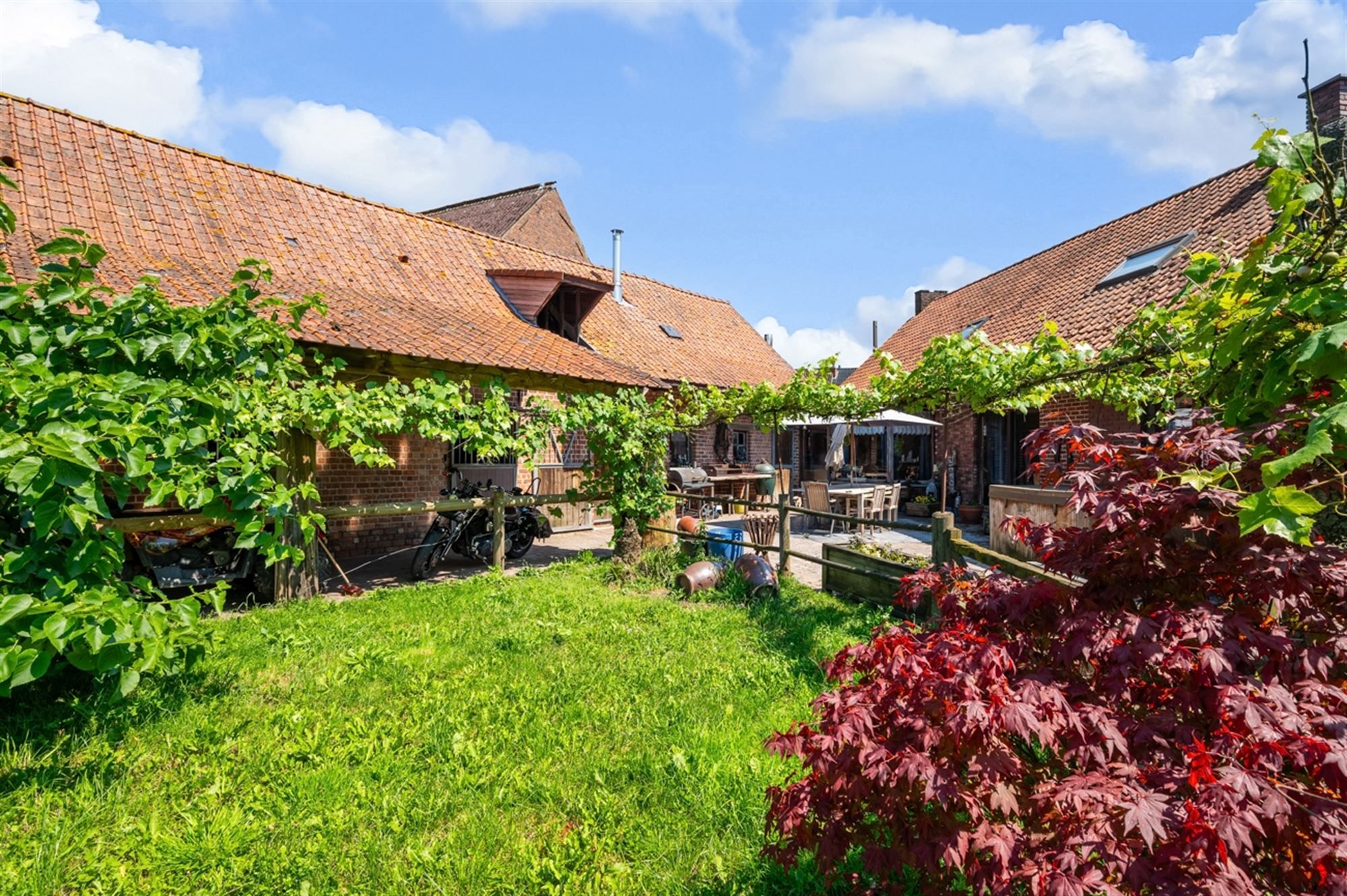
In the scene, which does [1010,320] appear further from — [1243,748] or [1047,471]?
[1243,748]

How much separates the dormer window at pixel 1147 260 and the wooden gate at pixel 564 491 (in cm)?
1057

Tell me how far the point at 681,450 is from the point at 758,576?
33.3 ft

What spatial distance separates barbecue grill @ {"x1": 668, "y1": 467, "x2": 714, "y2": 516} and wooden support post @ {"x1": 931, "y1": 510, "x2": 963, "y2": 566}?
836 cm

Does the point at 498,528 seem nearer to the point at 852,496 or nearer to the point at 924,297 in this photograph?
the point at 852,496

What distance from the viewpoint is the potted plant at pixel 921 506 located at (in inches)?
608

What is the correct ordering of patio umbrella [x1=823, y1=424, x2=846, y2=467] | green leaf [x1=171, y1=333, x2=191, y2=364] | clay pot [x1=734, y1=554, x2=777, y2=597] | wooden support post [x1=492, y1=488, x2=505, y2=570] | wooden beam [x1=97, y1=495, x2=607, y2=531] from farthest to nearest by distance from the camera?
patio umbrella [x1=823, y1=424, x2=846, y2=467], wooden support post [x1=492, y1=488, x2=505, y2=570], clay pot [x1=734, y1=554, x2=777, y2=597], wooden beam [x1=97, y1=495, x2=607, y2=531], green leaf [x1=171, y1=333, x2=191, y2=364]

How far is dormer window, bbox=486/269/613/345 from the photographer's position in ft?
41.2

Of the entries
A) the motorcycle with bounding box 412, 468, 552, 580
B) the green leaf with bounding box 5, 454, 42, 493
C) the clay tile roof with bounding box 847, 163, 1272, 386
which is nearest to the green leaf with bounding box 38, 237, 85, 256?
the green leaf with bounding box 5, 454, 42, 493

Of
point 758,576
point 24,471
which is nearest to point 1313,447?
point 24,471

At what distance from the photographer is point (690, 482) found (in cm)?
1499

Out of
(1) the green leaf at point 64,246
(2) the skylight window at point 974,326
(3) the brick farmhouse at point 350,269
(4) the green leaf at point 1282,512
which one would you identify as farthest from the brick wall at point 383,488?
(2) the skylight window at point 974,326

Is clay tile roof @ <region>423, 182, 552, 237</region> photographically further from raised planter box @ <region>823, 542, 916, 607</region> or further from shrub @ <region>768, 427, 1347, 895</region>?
shrub @ <region>768, 427, 1347, 895</region>

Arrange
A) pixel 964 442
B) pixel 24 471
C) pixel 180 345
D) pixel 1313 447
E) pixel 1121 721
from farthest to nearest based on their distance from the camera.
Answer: pixel 964 442, pixel 180 345, pixel 24 471, pixel 1121 721, pixel 1313 447

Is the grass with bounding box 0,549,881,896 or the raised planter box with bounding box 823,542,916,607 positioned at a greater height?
the raised planter box with bounding box 823,542,916,607
